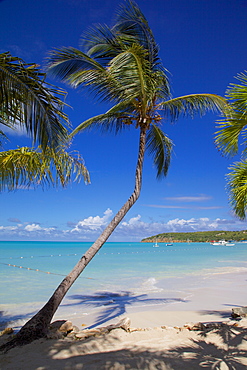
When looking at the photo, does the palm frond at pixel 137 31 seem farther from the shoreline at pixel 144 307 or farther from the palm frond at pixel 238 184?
the shoreline at pixel 144 307

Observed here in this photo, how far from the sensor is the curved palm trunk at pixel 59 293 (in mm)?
4557

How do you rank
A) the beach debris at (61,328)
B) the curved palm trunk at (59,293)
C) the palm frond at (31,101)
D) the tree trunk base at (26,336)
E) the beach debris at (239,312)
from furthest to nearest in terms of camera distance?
the beach debris at (239,312), the beach debris at (61,328), the curved palm trunk at (59,293), the tree trunk base at (26,336), the palm frond at (31,101)

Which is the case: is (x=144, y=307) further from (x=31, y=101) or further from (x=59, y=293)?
(x=31, y=101)

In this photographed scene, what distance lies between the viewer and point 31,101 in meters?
3.54

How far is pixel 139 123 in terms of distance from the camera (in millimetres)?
6543

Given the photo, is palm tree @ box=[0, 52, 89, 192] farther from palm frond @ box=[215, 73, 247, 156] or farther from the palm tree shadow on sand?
the palm tree shadow on sand

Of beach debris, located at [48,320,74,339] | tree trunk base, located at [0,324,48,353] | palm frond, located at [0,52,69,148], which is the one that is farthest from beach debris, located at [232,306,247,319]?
palm frond, located at [0,52,69,148]

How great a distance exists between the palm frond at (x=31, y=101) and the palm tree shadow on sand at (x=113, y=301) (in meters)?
5.69

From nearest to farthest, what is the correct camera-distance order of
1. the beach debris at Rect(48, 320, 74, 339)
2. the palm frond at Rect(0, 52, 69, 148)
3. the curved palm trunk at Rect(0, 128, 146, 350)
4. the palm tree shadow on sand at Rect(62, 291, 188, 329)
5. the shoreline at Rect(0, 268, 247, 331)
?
the palm frond at Rect(0, 52, 69, 148) → the curved palm trunk at Rect(0, 128, 146, 350) → the beach debris at Rect(48, 320, 74, 339) → the shoreline at Rect(0, 268, 247, 331) → the palm tree shadow on sand at Rect(62, 291, 188, 329)

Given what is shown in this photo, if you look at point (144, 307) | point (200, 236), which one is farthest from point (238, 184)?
point (200, 236)

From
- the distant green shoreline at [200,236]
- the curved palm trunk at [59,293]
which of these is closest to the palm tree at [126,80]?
the curved palm trunk at [59,293]

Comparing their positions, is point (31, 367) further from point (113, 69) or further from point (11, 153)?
point (113, 69)

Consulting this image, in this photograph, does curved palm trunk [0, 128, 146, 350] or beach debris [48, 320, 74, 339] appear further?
beach debris [48, 320, 74, 339]

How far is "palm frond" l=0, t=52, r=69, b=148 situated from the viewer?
3354 millimetres
